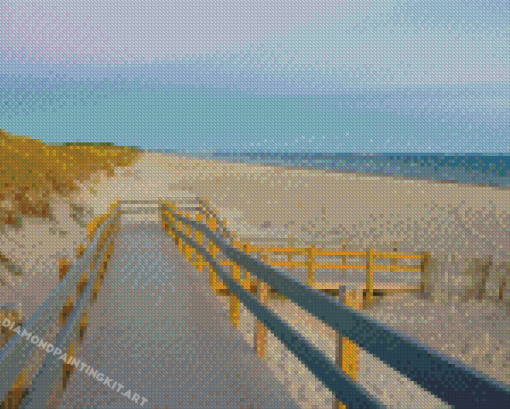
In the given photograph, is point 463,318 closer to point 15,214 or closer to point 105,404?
point 105,404

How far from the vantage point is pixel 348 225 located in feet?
95.0

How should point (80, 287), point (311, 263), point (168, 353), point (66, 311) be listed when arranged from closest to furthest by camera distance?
point (66, 311) < point (168, 353) < point (80, 287) < point (311, 263)

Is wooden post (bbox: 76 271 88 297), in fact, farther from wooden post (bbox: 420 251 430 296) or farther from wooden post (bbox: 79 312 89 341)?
wooden post (bbox: 420 251 430 296)

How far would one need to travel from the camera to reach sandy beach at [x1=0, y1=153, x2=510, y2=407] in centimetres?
1170

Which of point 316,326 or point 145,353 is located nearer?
point 145,353

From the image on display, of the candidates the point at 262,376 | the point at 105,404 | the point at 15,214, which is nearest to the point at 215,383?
the point at 262,376

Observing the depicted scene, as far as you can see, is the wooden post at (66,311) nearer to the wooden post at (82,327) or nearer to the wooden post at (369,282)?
the wooden post at (82,327)

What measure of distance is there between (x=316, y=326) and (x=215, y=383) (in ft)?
21.7

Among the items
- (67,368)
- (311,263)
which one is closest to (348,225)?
(311,263)

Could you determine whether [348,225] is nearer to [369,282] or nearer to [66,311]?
[369,282]

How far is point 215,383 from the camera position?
183 inches

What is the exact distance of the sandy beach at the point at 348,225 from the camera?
11703 millimetres

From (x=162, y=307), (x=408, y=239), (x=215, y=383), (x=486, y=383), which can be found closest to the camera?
(x=486, y=383)

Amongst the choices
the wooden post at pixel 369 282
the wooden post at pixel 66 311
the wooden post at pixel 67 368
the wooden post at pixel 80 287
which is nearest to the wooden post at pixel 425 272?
the wooden post at pixel 369 282
